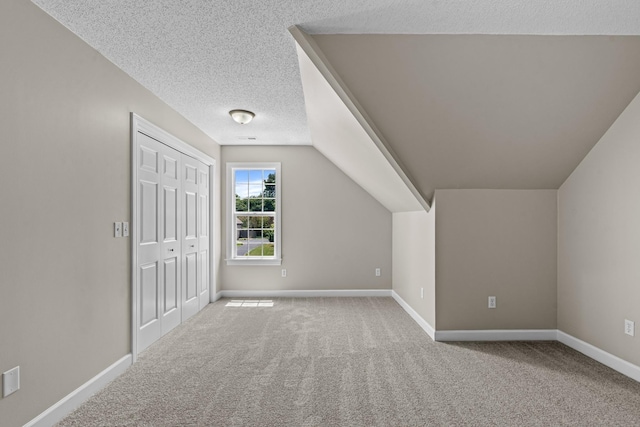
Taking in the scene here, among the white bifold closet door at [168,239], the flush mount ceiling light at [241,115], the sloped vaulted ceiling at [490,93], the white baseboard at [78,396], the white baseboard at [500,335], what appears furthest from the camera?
the flush mount ceiling light at [241,115]

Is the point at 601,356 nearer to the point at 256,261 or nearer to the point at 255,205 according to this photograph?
the point at 256,261

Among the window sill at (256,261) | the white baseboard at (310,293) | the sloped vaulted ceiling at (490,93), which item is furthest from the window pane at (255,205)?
the sloped vaulted ceiling at (490,93)

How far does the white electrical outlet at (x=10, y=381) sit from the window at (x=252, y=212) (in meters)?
Result: 3.91

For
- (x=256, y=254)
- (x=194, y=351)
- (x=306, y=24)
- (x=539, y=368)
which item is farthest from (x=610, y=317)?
(x=256, y=254)

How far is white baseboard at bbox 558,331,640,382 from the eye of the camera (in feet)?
9.04

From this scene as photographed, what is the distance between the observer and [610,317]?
9.81 feet

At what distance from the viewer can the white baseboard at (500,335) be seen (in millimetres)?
3621

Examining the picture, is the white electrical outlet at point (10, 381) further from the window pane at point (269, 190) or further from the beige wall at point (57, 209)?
the window pane at point (269, 190)

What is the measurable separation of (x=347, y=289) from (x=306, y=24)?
4196 mm

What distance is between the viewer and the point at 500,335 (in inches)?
143

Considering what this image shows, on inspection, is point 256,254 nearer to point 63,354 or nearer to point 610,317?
point 63,354

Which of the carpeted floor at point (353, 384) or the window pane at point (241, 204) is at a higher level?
the window pane at point (241, 204)

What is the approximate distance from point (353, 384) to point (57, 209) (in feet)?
7.39

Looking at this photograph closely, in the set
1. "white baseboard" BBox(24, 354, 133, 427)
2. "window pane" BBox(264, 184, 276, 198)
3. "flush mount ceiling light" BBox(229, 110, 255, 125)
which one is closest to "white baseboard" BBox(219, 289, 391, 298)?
"window pane" BBox(264, 184, 276, 198)
